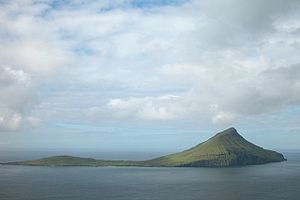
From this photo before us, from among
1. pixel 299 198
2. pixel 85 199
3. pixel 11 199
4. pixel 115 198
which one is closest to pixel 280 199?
pixel 299 198

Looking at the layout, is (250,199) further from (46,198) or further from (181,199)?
(46,198)

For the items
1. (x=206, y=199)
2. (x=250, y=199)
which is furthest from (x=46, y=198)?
(x=250, y=199)

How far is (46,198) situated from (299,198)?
129652 millimetres

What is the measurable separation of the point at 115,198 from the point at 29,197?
44.1 metres

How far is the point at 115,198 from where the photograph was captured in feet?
653

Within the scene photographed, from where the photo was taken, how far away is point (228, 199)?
198m

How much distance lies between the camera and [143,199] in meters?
195

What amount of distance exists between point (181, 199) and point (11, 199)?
85300mm

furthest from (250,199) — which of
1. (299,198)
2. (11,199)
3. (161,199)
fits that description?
(11,199)

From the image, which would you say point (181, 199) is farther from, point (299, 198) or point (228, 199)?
point (299, 198)

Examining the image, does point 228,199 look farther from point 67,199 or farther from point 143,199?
point 67,199

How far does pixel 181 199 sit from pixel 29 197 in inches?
3062

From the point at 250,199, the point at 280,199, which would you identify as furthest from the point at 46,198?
the point at 280,199

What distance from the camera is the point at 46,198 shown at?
7746 inches
